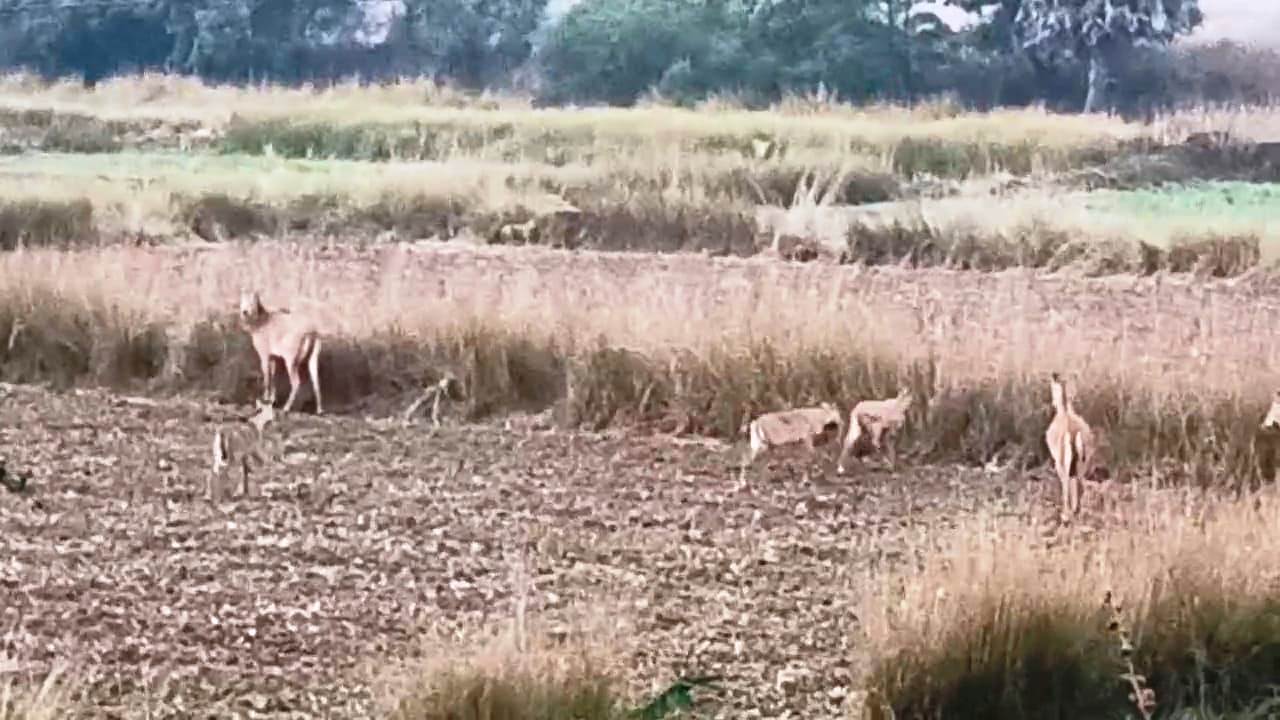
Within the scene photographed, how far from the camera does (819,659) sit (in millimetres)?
2736

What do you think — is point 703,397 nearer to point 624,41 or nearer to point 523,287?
point 523,287

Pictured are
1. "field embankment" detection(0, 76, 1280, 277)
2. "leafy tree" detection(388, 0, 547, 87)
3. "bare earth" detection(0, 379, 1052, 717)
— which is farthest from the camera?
"leafy tree" detection(388, 0, 547, 87)

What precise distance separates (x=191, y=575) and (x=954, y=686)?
114cm

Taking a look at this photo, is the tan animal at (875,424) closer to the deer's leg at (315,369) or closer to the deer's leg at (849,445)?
the deer's leg at (849,445)

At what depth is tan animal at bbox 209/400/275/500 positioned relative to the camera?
3680mm

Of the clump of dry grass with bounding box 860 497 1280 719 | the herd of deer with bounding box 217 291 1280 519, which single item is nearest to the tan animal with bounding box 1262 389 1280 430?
the herd of deer with bounding box 217 291 1280 519

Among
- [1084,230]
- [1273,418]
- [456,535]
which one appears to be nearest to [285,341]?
[456,535]

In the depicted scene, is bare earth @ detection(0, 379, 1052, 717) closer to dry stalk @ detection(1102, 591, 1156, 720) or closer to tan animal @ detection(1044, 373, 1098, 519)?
tan animal @ detection(1044, 373, 1098, 519)

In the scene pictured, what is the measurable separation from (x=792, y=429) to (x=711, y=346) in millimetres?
574

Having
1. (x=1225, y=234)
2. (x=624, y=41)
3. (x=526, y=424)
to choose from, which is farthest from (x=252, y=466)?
(x=1225, y=234)

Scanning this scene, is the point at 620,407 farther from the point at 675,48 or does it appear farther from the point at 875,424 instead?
the point at 675,48

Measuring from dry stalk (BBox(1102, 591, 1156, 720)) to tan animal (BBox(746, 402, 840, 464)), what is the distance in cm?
127

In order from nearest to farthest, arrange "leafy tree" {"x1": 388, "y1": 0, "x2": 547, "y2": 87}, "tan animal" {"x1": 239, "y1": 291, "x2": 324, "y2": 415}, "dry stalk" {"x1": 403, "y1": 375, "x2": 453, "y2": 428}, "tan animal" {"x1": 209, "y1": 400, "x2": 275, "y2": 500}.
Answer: "tan animal" {"x1": 209, "y1": 400, "x2": 275, "y2": 500}
"tan animal" {"x1": 239, "y1": 291, "x2": 324, "y2": 415}
"dry stalk" {"x1": 403, "y1": 375, "x2": 453, "y2": 428}
"leafy tree" {"x1": 388, "y1": 0, "x2": 547, "y2": 87}

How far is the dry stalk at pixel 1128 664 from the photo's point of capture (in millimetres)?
2299
